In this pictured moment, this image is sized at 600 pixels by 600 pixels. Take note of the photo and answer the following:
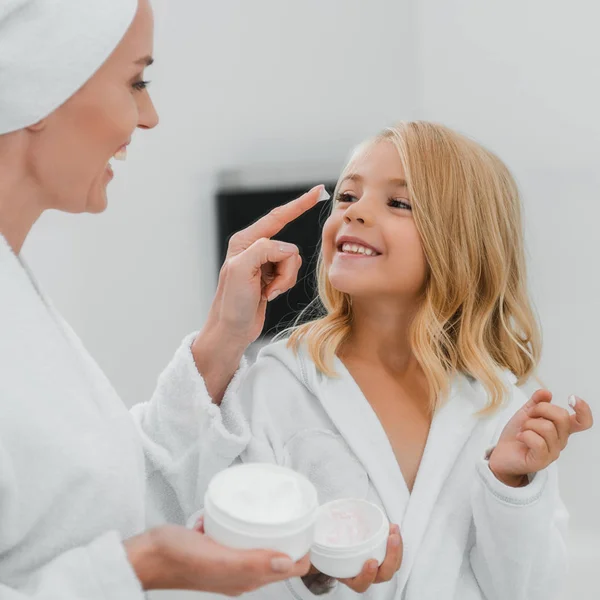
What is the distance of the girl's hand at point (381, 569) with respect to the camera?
689 millimetres

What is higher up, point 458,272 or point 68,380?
point 68,380

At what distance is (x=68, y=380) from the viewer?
617 millimetres

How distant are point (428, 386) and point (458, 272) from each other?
16 cm

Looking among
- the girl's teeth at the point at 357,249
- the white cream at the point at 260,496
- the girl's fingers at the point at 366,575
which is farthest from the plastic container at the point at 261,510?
the girl's teeth at the point at 357,249

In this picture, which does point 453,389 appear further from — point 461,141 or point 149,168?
point 149,168

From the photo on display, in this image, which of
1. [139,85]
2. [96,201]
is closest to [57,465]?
[96,201]

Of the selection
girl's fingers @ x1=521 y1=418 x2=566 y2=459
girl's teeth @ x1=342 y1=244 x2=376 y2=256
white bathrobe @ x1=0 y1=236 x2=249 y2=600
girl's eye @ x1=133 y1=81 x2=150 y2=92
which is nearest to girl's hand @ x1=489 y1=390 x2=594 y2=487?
girl's fingers @ x1=521 y1=418 x2=566 y2=459

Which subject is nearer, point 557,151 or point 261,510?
point 261,510

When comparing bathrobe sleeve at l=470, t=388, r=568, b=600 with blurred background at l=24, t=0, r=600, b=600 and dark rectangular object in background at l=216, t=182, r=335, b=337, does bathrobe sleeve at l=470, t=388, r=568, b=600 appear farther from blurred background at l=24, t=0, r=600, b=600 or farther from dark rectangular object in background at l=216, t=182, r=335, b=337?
dark rectangular object in background at l=216, t=182, r=335, b=337

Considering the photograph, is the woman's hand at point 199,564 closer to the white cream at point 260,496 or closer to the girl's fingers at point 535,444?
the white cream at point 260,496

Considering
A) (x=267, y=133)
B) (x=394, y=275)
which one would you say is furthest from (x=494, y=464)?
(x=267, y=133)

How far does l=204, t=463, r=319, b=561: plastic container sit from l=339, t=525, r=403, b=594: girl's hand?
0.40 feet

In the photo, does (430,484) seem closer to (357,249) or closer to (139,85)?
(357,249)

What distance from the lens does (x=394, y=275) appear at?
3.09 feet
